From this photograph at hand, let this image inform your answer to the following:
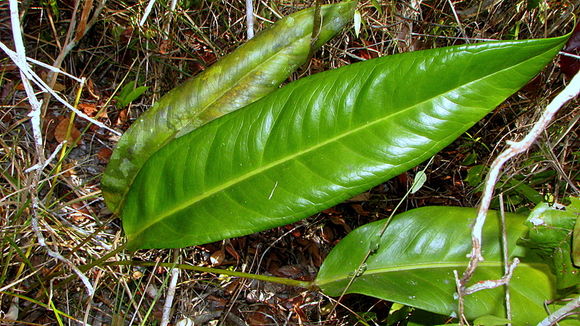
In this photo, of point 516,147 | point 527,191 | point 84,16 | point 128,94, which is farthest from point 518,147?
point 128,94

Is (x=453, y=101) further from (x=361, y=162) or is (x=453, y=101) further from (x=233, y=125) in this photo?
(x=233, y=125)

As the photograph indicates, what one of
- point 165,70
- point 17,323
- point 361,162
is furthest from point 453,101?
point 17,323

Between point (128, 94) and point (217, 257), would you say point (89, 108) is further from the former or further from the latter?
point (217, 257)

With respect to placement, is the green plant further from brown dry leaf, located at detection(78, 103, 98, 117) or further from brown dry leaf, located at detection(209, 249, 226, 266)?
brown dry leaf, located at detection(209, 249, 226, 266)

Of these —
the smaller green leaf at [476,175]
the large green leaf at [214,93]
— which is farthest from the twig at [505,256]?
the large green leaf at [214,93]

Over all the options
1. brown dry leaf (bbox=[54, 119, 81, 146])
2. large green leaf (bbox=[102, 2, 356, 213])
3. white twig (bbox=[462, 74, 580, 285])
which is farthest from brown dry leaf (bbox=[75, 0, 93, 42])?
white twig (bbox=[462, 74, 580, 285])

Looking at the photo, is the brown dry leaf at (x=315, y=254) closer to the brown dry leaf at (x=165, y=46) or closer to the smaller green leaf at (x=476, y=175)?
the smaller green leaf at (x=476, y=175)
